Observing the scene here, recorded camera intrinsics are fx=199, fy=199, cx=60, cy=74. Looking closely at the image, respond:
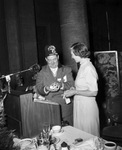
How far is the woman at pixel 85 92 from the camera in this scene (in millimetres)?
2586

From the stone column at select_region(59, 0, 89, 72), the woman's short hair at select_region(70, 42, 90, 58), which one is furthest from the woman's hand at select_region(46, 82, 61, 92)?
the stone column at select_region(59, 0, 89, 72)

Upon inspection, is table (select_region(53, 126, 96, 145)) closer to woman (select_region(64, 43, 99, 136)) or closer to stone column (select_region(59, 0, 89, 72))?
woman (select_region(64, 43, 99, 136))

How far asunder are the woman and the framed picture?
6.86ft

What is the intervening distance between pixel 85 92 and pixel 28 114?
95 centimetres

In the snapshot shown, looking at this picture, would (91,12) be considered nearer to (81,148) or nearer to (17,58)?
(17,58)

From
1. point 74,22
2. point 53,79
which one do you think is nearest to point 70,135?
point 53,79

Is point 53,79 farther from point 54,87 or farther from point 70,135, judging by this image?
point 70,135

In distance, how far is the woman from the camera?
2.59 m

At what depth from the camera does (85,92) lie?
261cm

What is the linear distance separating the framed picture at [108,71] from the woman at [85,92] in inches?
82.4

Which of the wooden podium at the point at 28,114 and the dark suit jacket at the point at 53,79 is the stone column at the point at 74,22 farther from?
the wooden podium at the point at 28,114

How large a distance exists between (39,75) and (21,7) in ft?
14.2

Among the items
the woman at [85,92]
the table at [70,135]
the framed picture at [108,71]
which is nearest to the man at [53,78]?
the woman at [85,92]

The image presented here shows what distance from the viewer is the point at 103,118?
511cm
